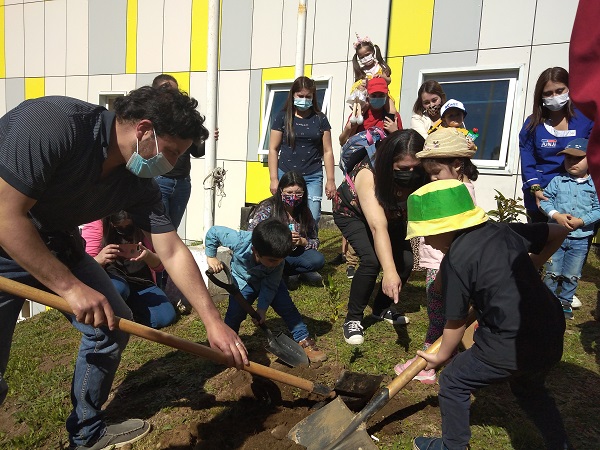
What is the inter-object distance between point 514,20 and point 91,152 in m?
5.90

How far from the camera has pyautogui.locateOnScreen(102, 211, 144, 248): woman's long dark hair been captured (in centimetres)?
385

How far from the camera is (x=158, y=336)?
224 centimetres

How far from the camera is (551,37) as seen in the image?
18.6 feet

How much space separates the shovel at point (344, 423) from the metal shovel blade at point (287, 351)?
683 millimetres

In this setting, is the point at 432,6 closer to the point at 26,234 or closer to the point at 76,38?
the point at 26,234

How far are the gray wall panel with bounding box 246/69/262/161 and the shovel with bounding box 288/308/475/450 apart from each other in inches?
256

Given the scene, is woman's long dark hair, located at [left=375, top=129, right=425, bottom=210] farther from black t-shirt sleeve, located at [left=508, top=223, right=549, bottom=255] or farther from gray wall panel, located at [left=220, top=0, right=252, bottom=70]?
gray wall panel, located at [left=220, top=0, right=252, bottom=70]

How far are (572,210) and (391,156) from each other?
1.79m

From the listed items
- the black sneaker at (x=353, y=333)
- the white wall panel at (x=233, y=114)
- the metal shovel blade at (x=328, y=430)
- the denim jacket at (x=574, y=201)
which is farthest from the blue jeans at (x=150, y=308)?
the white wall panel at (x=233, y=114)

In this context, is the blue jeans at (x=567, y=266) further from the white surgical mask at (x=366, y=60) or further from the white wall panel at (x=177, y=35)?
the white wall panel at (x=177, y=35)

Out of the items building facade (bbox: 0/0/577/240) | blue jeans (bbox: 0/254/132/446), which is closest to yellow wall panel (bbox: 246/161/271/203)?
building facade (bbox: 0/0/577/240)

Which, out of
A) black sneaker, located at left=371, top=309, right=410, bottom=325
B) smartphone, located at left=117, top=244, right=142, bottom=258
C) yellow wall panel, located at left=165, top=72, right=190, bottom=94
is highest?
yellow wall panel, located at left=165, top=72, right=190, bottom=94

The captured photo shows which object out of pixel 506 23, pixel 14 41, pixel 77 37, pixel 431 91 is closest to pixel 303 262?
pixel 431 91

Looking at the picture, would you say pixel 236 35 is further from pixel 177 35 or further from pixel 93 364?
pixel 93 364
